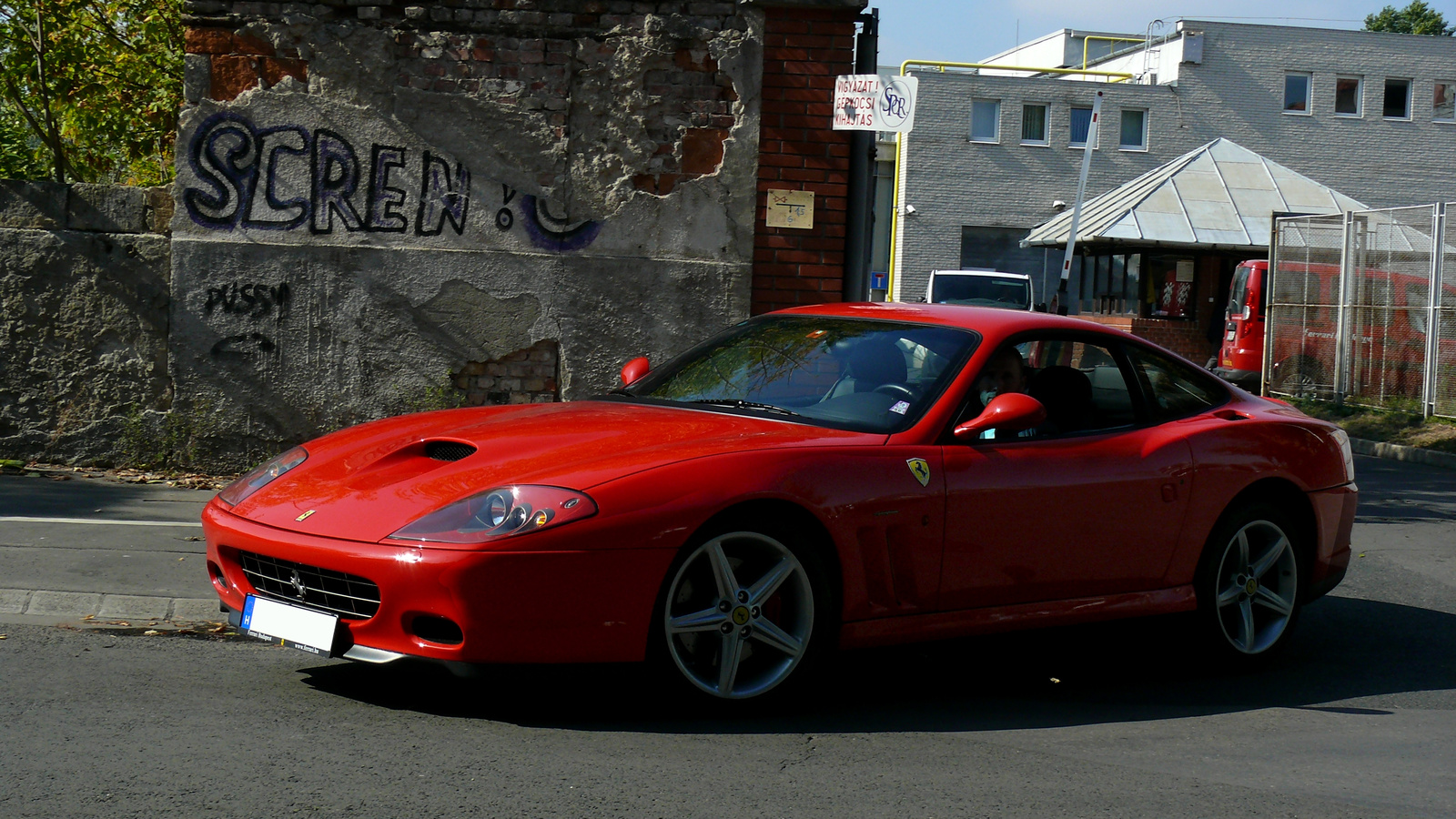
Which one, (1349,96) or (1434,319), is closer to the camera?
(1434,319)

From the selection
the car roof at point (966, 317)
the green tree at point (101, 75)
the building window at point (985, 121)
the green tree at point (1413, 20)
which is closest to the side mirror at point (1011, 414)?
the car roof at point (966, 317)

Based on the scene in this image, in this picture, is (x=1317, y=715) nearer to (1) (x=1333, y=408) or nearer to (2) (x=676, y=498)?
(2) (x=676, y=498)

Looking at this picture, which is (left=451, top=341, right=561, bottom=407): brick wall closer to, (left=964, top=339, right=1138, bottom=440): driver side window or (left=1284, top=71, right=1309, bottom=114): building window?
(left=964, top=339, right=1138, bottom=440): driver side window

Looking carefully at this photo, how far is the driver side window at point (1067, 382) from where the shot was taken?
529 cm

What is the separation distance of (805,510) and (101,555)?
363cm

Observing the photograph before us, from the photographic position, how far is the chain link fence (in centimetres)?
1648

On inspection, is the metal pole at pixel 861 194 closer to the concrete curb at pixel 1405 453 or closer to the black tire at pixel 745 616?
the black tire at pixel 745 616

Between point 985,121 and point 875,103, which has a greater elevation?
point 985,121

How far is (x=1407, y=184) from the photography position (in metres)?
43.1

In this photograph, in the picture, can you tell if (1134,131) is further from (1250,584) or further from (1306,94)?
(1250,584)

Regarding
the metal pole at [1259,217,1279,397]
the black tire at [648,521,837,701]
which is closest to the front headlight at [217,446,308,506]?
the black tire at [648,521,837,701]

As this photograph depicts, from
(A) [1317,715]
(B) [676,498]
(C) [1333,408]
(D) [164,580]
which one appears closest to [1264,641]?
(A) [1317,715]

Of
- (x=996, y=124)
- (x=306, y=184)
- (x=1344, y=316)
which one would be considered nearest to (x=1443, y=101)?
(x=996, y=124)

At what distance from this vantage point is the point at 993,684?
534 cm
